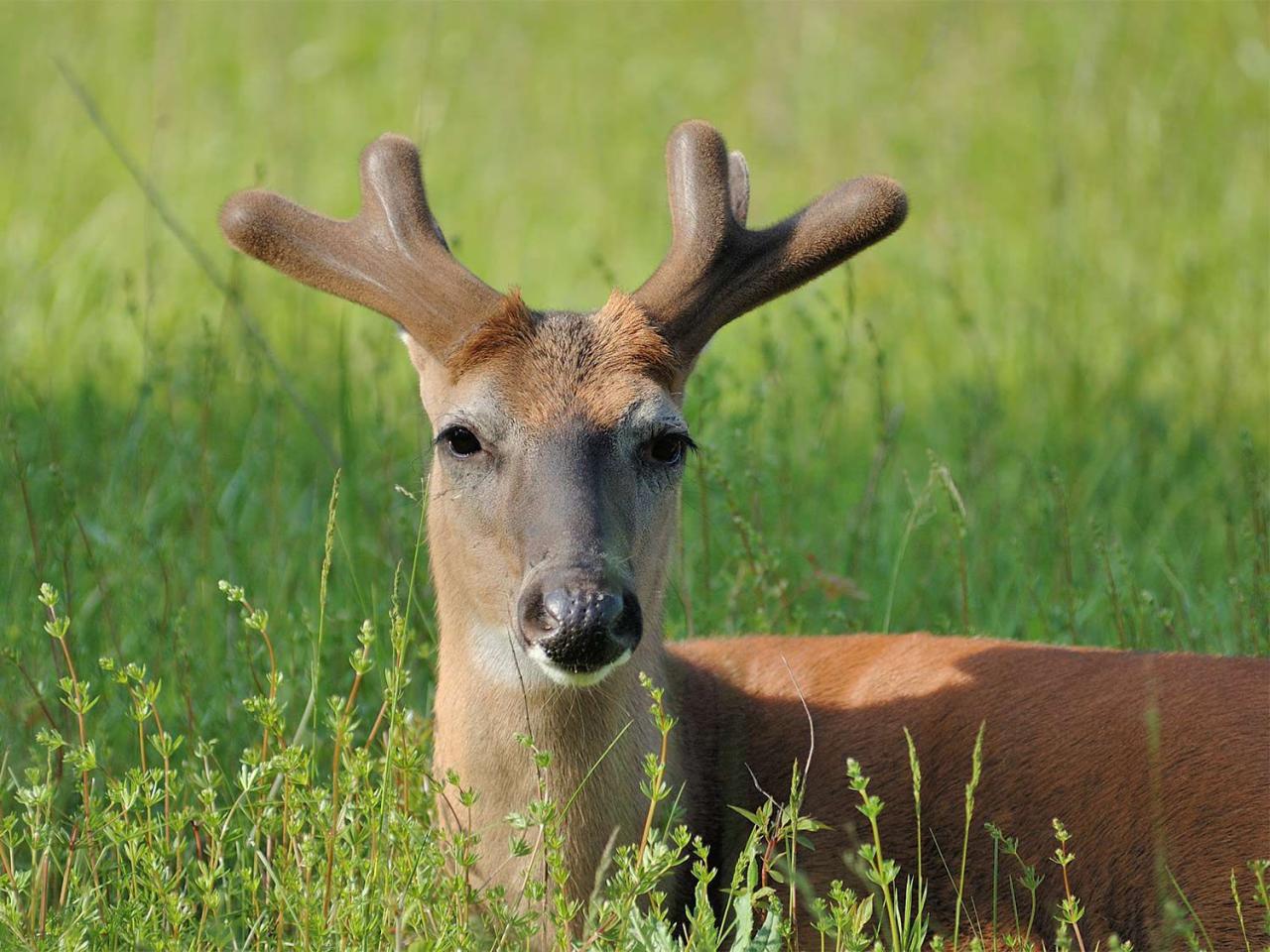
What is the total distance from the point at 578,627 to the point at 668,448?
1.92 feet

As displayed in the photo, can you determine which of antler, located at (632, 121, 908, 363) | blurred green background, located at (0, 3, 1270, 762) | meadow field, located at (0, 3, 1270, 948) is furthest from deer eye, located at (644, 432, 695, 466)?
blurred green background, located at (0, 3, 1270, 762)

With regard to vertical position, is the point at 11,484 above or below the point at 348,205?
below

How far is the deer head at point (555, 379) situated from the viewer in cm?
317

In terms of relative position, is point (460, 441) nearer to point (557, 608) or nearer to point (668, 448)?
point (668, 448)

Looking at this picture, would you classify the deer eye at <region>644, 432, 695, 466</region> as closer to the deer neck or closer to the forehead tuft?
the forehead tuft

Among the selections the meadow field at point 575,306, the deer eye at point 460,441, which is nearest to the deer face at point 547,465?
the deer eye at point 460,441

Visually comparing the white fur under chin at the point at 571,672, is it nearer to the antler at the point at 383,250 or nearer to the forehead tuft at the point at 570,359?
the forehead tuft at the point at 570,359

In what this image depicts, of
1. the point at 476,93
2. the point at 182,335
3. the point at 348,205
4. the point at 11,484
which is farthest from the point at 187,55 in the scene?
the point at 11,484

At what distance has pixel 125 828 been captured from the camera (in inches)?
118

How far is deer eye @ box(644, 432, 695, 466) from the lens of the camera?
3471 mm

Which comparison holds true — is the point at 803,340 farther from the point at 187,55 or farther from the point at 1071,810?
the point at 187,55

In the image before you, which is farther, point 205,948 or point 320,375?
point 320,375

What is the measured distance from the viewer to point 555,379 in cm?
347

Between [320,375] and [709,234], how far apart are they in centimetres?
309
